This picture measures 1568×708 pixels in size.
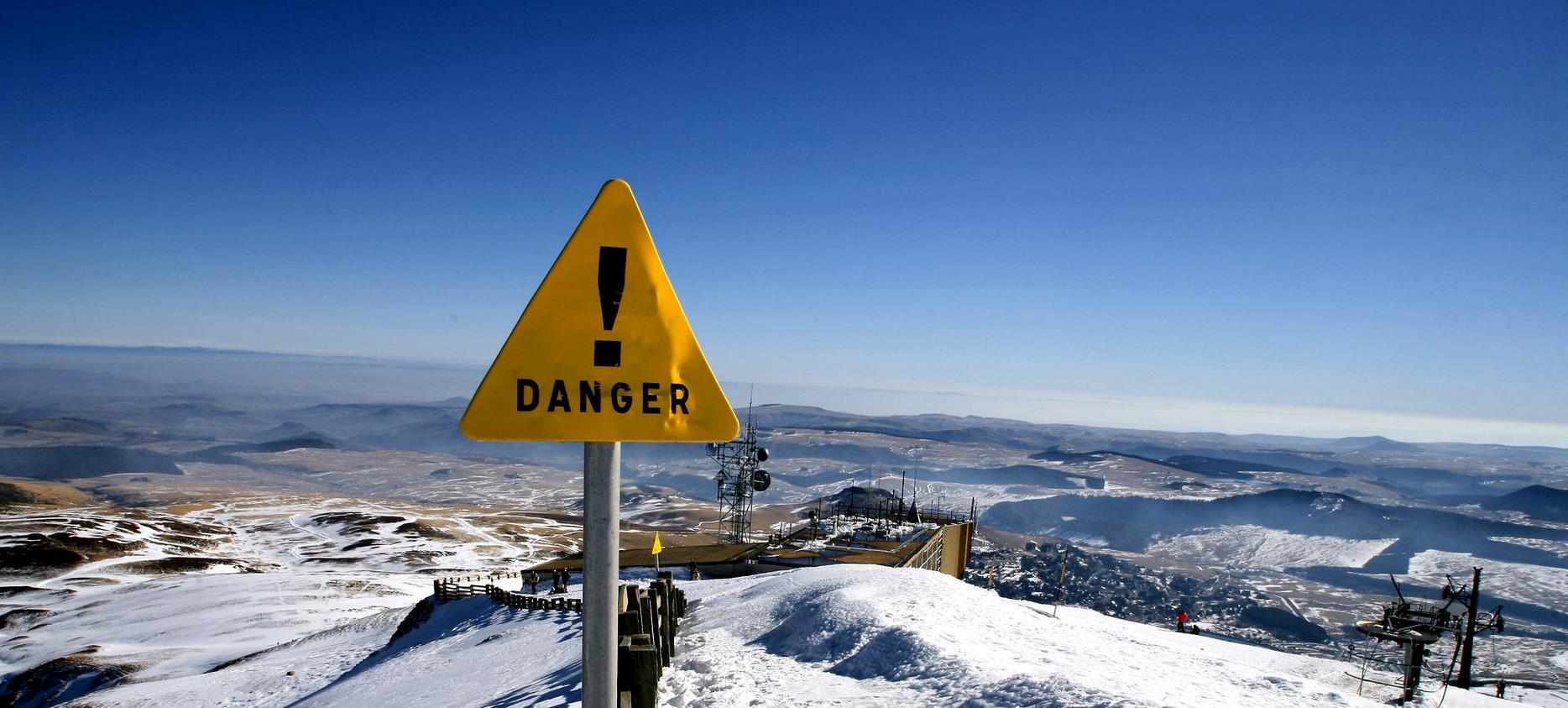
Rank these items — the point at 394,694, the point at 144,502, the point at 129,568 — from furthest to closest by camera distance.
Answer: the point at 144,502, the point at 129,568, the point at 394,694

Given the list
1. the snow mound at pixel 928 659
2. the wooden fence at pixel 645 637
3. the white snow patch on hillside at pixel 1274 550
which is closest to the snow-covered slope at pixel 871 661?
the snow mound at pixel 928 659

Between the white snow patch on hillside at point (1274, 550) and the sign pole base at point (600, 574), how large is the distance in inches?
7923

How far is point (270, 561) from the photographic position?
79.1 metres

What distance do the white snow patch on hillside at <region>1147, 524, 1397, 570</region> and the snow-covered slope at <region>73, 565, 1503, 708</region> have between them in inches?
7364

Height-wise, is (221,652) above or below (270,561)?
above

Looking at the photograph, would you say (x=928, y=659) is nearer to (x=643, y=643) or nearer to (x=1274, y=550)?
(x=643, y=643)

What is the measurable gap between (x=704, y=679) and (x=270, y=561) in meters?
93.0

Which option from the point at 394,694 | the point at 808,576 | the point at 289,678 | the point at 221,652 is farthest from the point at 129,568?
the point at 808,576

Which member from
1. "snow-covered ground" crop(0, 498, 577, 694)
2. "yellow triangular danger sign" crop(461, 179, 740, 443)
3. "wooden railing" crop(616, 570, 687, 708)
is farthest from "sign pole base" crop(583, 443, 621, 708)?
"snow-covered ground" crop(0, 498, 577, 694)

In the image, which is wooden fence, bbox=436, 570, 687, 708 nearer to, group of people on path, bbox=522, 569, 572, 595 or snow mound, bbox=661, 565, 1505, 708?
snow mound, bbox=661, 565, 1505, 708

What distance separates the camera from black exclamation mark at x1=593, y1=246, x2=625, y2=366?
116 inches

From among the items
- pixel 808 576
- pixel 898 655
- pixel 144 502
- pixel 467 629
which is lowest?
pixel 144 502

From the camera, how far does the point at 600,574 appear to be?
2912mm

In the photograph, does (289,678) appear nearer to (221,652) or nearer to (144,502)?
(221,652)
